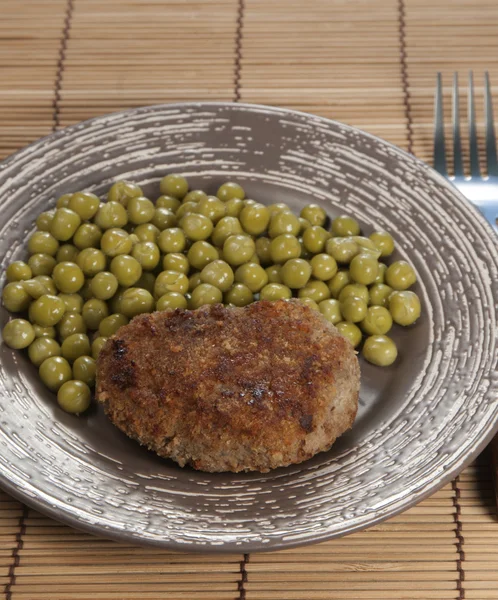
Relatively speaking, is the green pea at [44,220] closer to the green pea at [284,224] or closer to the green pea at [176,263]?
the green pea at [176,263]

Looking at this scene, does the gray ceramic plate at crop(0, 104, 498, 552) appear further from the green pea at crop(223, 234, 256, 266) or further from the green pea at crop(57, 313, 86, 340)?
the green pea at crop(223, 234, 256, 266)

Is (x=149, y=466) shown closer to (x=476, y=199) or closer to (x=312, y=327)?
(x=312, y=327)

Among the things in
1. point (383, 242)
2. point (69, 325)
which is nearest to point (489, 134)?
point (383, 242)

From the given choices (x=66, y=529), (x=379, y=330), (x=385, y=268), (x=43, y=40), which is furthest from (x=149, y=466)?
(x=43, y=40)

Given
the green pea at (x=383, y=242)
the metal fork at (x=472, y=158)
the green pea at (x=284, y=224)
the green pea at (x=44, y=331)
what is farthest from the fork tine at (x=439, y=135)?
the green pea at (x=44, y=331)

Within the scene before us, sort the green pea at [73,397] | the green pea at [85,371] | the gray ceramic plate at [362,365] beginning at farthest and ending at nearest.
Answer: the green pea at [85,371] → the green pea at [73,397] → the gray ceramic plate at [362,365]

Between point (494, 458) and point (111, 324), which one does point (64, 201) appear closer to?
point (111, 324)

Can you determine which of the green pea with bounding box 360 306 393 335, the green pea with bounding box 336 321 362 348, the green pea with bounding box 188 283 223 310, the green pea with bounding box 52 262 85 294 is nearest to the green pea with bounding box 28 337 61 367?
the green pea with bounding box 52 262 85 294
